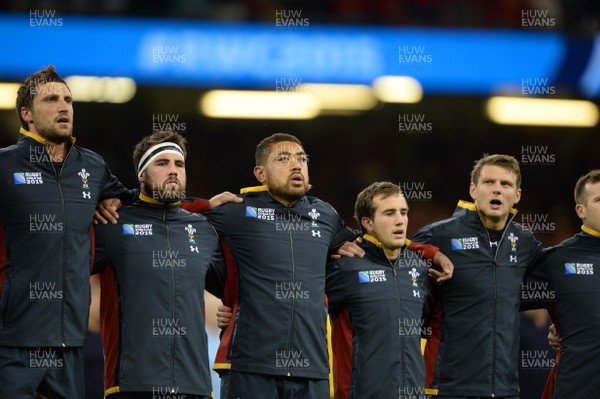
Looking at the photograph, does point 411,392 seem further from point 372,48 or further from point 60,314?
point 372,48

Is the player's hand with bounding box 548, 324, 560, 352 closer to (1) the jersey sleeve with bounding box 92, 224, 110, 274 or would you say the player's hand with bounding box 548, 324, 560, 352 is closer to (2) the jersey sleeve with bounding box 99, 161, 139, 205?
(2) the jersey sleeve with bounding box 99, 161, 139, 205

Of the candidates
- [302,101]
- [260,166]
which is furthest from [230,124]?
[260,166]

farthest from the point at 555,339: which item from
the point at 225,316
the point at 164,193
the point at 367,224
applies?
the point at 164,193

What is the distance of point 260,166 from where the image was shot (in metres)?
8.02

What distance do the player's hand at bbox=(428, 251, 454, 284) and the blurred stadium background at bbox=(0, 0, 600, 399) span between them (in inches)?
128

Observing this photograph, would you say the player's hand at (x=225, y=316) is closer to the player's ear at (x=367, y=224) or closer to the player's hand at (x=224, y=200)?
the player's hand at (x=224, y=200)

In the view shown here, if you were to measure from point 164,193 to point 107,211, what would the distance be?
1.21ft

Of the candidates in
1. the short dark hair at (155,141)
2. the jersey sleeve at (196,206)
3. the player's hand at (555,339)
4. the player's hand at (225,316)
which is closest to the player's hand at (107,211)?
the short dark hair at (155,141)

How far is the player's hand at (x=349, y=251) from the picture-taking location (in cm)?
798

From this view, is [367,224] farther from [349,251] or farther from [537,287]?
[537,287]

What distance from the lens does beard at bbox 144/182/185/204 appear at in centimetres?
739

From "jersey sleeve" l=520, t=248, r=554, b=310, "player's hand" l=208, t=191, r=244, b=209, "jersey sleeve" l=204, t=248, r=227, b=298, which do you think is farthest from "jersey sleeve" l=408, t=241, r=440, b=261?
"jersey sleeve" l=204, t=248, r=227, b=298

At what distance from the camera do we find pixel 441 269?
26.3 ft

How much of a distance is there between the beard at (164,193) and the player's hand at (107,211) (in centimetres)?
22
